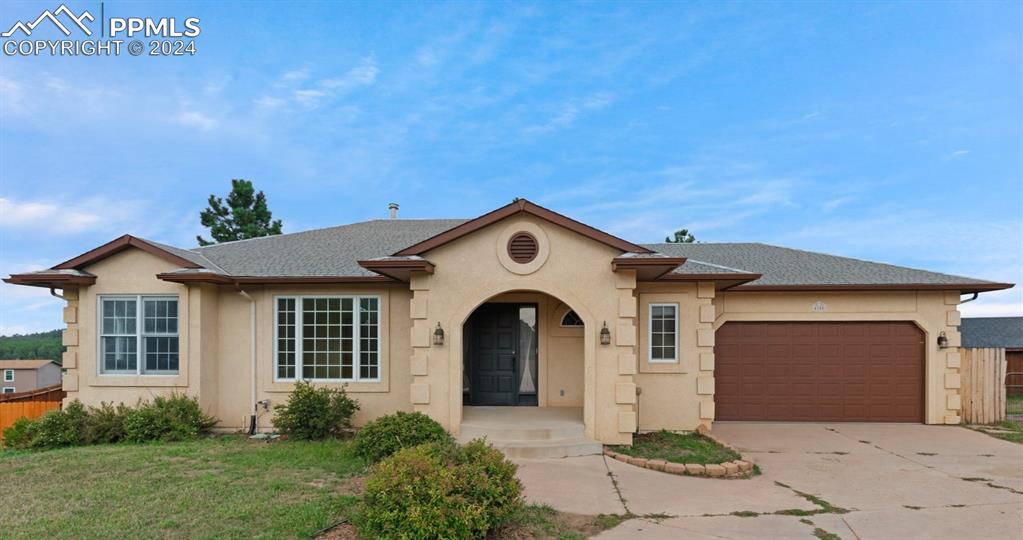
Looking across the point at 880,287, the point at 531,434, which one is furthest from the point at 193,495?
the point at 880,287

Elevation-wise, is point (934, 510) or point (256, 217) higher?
point (256, 217)

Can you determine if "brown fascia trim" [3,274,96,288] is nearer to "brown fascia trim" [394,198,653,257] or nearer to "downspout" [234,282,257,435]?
"downspout" [234,282,257,435]

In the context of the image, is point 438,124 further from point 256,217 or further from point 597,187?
point 256,217

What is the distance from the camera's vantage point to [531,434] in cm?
802

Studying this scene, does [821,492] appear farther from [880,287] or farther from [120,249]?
[120,249]

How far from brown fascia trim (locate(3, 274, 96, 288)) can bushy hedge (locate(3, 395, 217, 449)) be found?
7.30 ft

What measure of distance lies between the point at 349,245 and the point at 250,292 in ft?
8.70

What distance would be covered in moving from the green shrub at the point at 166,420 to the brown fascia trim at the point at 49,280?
101 inches

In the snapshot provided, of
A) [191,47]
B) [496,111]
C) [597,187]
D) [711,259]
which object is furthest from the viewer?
[597,187]

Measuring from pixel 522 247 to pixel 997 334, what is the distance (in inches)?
951

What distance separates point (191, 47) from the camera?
10.4 metres

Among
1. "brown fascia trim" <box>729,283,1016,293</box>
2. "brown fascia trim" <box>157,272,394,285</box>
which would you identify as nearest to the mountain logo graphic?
"brown fascia trim" <box>157,272,394,285</box>

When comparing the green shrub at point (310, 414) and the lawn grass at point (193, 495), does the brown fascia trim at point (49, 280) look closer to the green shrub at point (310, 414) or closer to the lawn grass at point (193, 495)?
the lawn grass at point (193, 495)

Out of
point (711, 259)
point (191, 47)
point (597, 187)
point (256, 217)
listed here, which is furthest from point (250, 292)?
point (256, 217)
